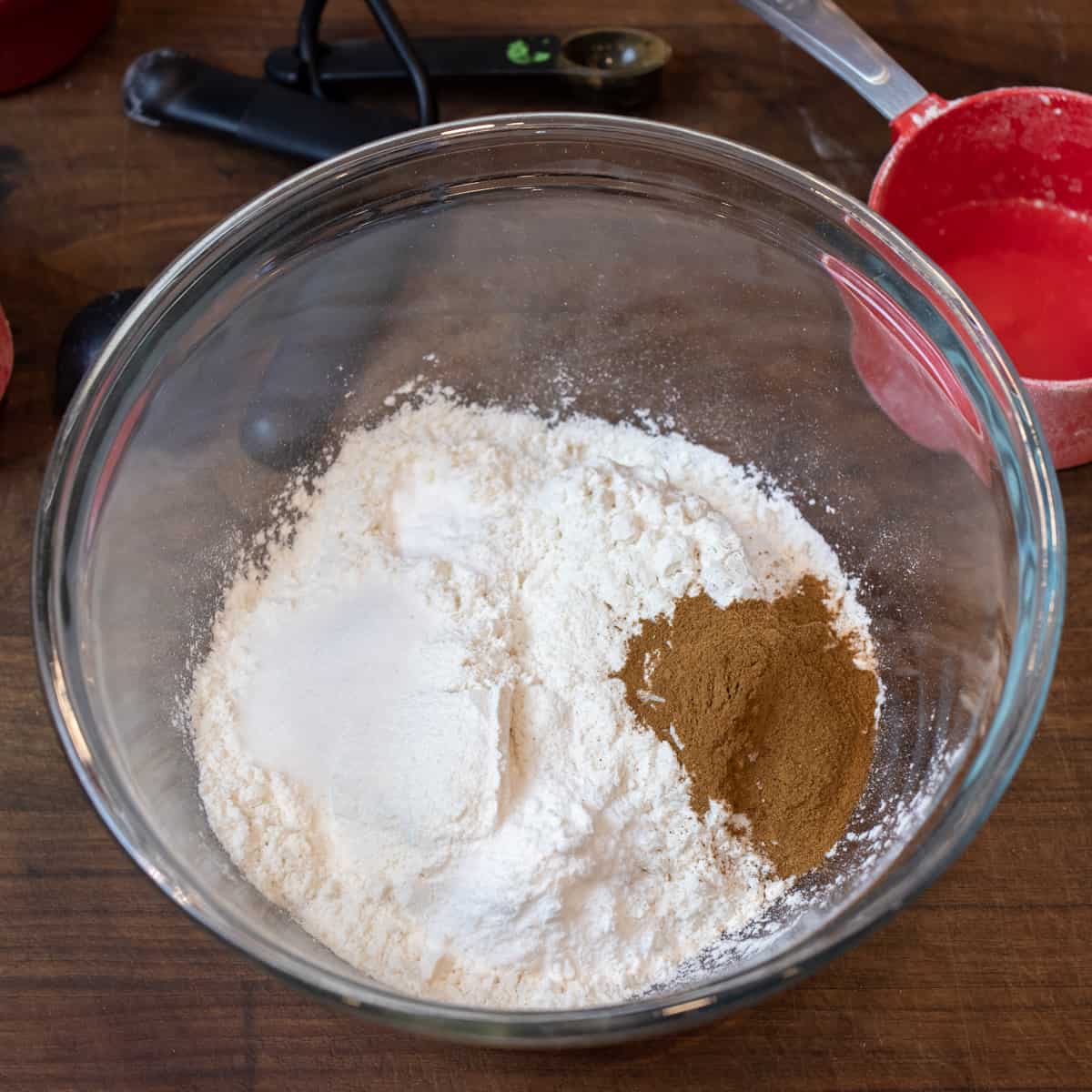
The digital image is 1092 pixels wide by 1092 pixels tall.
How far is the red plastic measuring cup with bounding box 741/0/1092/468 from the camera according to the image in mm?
1409

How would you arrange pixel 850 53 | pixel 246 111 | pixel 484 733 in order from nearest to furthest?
pixel 484 733 < pixel 850 53 < pixel 246 111

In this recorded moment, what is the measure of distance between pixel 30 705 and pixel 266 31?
964mm

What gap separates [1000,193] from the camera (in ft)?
5.07

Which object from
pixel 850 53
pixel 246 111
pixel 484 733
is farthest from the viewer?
pixel 246 111

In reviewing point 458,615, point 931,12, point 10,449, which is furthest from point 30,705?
point 931,12

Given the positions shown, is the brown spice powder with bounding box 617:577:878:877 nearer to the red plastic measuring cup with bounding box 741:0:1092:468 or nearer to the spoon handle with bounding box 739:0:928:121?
the red plastic measuring cup with bounding box 741:0:1092:468

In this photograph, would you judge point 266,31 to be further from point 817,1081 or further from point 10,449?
point 817,1081

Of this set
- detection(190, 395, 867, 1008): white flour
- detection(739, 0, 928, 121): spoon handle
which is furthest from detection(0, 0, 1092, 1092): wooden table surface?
detection(739, 0, 928, 121): spoon handle

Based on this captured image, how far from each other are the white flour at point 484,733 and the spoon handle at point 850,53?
0.53 m

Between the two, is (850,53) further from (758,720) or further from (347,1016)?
(347,1016)

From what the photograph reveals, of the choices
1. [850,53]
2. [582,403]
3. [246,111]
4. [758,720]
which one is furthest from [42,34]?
[758,720]

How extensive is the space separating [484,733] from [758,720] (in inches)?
10.5

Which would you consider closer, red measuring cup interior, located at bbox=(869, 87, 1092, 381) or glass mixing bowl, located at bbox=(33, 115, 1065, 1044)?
glass mixing bowl, located at bbox=(33, 115, 1065, 1044)

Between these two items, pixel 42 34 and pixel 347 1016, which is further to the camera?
pixel 42 34
